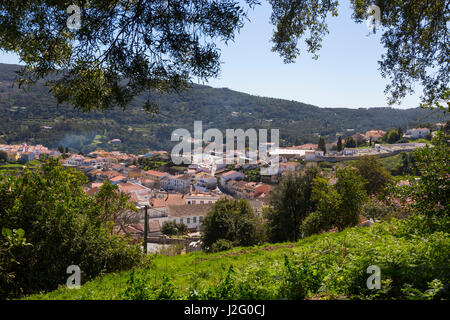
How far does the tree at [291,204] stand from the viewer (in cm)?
1580

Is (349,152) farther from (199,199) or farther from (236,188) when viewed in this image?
(199,199)

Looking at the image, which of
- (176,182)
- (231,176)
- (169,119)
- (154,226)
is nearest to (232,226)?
(154,226)

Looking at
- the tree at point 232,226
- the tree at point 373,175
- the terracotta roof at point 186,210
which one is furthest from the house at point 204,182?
the tree at point 232,226

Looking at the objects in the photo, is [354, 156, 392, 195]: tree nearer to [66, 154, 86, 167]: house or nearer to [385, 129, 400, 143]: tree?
[385, 129, 400, 143]: tree

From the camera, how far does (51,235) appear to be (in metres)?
6.15

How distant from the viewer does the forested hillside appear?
271 feet

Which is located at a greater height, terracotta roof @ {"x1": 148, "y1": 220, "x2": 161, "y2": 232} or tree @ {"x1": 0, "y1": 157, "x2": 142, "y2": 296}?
tree @ {"x1": 0, "y1": 157, "x2": 142, "y2": 296}

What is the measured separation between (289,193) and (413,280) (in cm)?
1354

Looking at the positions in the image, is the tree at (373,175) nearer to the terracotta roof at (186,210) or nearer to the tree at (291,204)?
the tree at (291,204)

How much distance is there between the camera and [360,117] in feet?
405

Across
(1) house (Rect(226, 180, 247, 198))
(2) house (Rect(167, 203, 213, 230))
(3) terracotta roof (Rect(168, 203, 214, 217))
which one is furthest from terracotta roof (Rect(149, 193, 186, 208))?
(1) house (Rect(226, 180, 247, 198))

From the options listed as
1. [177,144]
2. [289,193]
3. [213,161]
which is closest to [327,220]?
[289,193]

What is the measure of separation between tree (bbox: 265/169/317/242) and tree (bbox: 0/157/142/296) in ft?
33.6
